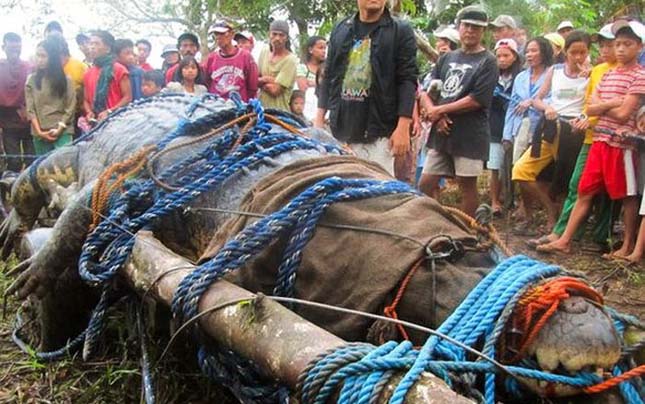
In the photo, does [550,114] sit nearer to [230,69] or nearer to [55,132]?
[230,69]

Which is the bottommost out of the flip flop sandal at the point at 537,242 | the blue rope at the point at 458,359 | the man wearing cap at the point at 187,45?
the flip flop sandal at the point at 537,242

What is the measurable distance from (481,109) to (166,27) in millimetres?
24386

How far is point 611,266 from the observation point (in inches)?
196

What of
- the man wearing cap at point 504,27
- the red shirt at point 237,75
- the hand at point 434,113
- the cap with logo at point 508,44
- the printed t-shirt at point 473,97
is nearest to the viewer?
the printed t-shirt at point 473,97

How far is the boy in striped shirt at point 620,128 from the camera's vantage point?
16.3 ft

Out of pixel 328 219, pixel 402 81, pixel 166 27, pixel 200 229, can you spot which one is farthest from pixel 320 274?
pixel 166 27

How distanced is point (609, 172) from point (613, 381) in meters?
3.96

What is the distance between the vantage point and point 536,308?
5.35 feet

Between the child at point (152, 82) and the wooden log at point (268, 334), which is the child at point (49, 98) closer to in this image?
the child at point (152, 82)

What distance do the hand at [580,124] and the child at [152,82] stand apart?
4.84m

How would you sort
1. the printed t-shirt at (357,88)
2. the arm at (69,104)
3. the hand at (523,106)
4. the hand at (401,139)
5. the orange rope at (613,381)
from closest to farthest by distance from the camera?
the orange rope at (613,381) → the hand at (401,139) → the printed t-shirt at (357,88) → the hand at (523,106) → the arm at (69,104)

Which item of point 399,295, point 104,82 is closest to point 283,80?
point 104,82

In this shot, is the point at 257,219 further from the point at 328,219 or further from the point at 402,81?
the point at 402,81

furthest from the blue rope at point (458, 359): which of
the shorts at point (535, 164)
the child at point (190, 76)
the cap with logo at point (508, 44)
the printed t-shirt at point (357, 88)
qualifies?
the child at point (190, 76)
